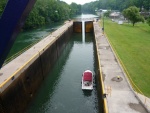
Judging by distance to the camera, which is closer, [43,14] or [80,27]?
[80,27]

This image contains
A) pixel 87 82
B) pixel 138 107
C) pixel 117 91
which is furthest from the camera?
pixel 87 82

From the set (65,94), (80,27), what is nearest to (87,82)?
(65,94)

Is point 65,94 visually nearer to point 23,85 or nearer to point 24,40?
point 23,85

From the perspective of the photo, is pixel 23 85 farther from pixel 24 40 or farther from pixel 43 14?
pixel 43 14

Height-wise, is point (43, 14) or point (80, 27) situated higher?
point (43, 14)

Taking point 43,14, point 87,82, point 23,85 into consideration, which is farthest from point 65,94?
point 43,14

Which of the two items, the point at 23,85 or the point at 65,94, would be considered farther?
the point at 65,94

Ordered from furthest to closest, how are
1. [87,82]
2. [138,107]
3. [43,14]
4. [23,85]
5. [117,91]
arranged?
[43,14] < [87,82] < [23,85] < [117,91] < [138,107]

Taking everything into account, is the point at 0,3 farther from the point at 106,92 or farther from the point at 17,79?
the point at 106,92

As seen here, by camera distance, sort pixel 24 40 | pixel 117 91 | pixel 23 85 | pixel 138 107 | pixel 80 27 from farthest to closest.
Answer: pixel 80 27
pixel 24 40
pixel 23 85
pixel 117 91
pixel 138 107

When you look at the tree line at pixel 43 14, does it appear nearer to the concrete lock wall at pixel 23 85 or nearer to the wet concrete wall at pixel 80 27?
the wet concrete wall at pixel 80 27

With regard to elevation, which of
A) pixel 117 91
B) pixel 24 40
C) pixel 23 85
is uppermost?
pixel 117 91
